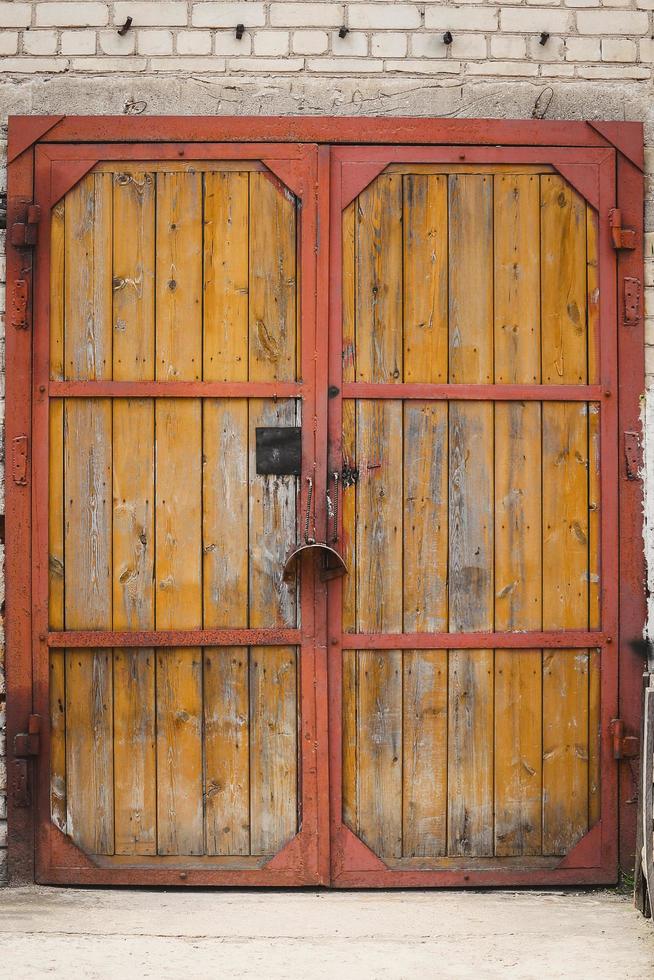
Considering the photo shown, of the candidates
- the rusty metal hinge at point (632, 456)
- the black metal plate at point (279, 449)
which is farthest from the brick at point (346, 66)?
the rusty metal hinge at point (632, 456)

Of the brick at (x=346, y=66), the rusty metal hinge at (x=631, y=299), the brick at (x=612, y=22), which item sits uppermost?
the brick at (x=612, y=22)

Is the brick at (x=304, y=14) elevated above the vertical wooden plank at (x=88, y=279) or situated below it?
above

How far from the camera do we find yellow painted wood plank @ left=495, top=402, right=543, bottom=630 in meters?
3.64

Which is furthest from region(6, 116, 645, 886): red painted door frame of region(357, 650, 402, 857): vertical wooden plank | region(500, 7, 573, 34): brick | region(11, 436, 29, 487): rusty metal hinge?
region(500, 7, 573, 34): brick

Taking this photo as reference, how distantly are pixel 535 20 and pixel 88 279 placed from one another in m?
1.98

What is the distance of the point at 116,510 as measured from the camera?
3.61 meters

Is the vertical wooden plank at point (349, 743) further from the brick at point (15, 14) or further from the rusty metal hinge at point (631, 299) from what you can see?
the brick at point (15, 14)

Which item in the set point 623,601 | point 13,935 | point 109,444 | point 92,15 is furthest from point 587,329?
point 13,935

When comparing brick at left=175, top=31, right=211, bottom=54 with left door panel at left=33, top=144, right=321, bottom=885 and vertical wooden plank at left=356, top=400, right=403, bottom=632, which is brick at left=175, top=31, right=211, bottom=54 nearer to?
left door panel at left=33, top=144, right=321, bottom=885

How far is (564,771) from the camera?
3.62m

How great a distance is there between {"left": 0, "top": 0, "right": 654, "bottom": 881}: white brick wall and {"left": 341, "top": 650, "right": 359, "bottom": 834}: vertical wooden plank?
131 centimetres

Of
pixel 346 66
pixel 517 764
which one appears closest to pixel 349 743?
pixel 517 764

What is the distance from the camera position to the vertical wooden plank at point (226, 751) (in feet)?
11.8

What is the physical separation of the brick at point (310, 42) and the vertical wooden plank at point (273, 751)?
2.28m
